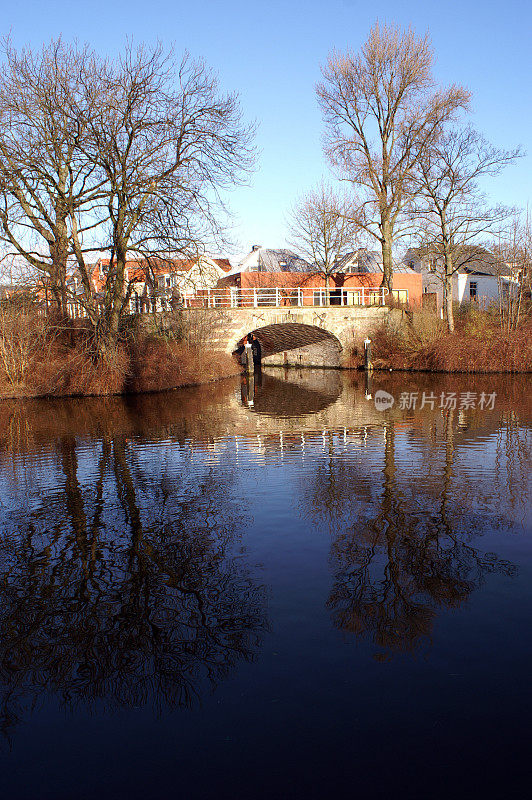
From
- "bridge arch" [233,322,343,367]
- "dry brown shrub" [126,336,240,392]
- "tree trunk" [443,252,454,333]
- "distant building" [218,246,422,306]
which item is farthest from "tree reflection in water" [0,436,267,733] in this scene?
"distant building" [218,246,422,306]

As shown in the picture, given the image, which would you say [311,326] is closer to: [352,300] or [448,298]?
[448,298]

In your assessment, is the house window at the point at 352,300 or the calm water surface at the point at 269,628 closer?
the calm water surface at the point at 269,628

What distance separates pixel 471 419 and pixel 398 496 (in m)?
7.99

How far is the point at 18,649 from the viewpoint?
5574 mm

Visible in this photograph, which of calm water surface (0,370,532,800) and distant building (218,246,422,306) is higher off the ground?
distant building (218,246,422,306)

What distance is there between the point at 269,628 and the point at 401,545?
7.81ft

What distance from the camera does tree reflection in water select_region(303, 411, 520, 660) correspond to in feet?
19.4

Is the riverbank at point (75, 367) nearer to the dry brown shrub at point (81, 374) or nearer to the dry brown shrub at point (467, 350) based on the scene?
the dry brown shrub at point (81, 374)

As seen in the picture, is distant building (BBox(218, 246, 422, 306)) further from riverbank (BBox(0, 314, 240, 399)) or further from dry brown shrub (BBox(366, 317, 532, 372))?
riverbank (BBox(0, 314, 240, 399))

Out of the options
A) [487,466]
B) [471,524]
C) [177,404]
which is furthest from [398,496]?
[177,404]

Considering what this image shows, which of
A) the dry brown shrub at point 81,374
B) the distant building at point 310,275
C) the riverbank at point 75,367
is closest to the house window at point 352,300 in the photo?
the distant building at point 310,275

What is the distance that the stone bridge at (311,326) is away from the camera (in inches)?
1387

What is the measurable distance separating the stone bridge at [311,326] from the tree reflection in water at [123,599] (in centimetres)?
2350

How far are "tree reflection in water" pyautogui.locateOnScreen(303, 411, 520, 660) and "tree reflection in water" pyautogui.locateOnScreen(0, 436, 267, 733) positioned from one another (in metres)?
1.07
